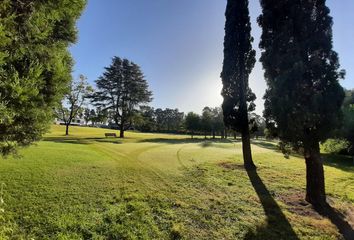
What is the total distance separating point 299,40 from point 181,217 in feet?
27.4

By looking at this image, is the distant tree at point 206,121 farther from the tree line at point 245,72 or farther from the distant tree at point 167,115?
the distant tree at point 167,115

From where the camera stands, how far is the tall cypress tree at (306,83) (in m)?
9.18

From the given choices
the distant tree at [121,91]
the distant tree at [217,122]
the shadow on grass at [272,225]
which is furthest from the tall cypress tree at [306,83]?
the distant tree at [217,122]

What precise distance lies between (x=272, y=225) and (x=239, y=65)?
40.8ft

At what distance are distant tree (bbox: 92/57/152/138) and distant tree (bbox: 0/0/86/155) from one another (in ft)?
111

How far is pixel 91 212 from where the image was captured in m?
7.01

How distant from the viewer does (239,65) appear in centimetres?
1745

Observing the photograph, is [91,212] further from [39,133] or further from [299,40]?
[299,40]

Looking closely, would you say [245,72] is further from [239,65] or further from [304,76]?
[304,76]

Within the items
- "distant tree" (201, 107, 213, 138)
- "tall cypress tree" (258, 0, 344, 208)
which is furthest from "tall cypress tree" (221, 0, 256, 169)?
"distant tree" (201, 107, 213, 138)

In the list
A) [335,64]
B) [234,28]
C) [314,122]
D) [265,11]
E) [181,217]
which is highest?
[234,28]

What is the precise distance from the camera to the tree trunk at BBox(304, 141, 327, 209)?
9.56 meters

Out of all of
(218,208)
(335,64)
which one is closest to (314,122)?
(335,64)

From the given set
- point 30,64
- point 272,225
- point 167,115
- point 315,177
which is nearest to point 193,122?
point 315,177
